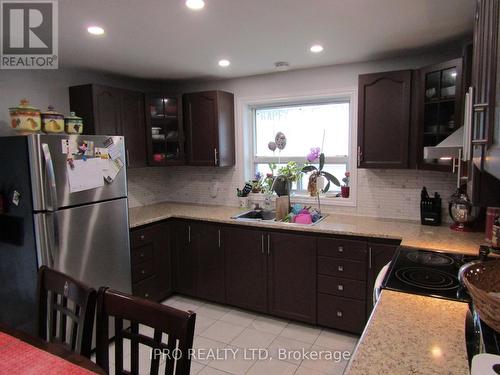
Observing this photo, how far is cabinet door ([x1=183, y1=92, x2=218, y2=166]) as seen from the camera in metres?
3.51

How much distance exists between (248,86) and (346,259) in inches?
81.6

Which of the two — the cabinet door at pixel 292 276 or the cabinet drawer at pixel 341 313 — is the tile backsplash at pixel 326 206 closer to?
the cabinet door at pixel 292 276

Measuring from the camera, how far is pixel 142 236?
308 centimetres

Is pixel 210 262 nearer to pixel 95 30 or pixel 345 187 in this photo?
pixel 345 187

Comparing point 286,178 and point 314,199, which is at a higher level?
point 286,178

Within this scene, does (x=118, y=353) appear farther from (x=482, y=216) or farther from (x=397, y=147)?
(x=482, y=216)

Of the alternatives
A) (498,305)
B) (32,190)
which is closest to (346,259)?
(498,305)

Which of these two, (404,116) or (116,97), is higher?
(116,97)

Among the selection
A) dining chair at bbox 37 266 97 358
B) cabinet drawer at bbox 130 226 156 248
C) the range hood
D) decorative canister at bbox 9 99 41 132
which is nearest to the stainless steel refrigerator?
decorative canister at bbox 9 99 41 132

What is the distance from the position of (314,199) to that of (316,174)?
0.95 feet

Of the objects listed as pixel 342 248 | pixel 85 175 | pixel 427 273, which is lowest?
pixel 342 248

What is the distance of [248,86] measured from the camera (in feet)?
11.9

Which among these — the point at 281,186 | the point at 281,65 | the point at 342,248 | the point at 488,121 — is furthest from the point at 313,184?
the point at 488,121

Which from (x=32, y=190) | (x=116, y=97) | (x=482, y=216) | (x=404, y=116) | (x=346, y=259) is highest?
(x=116, y=97)
